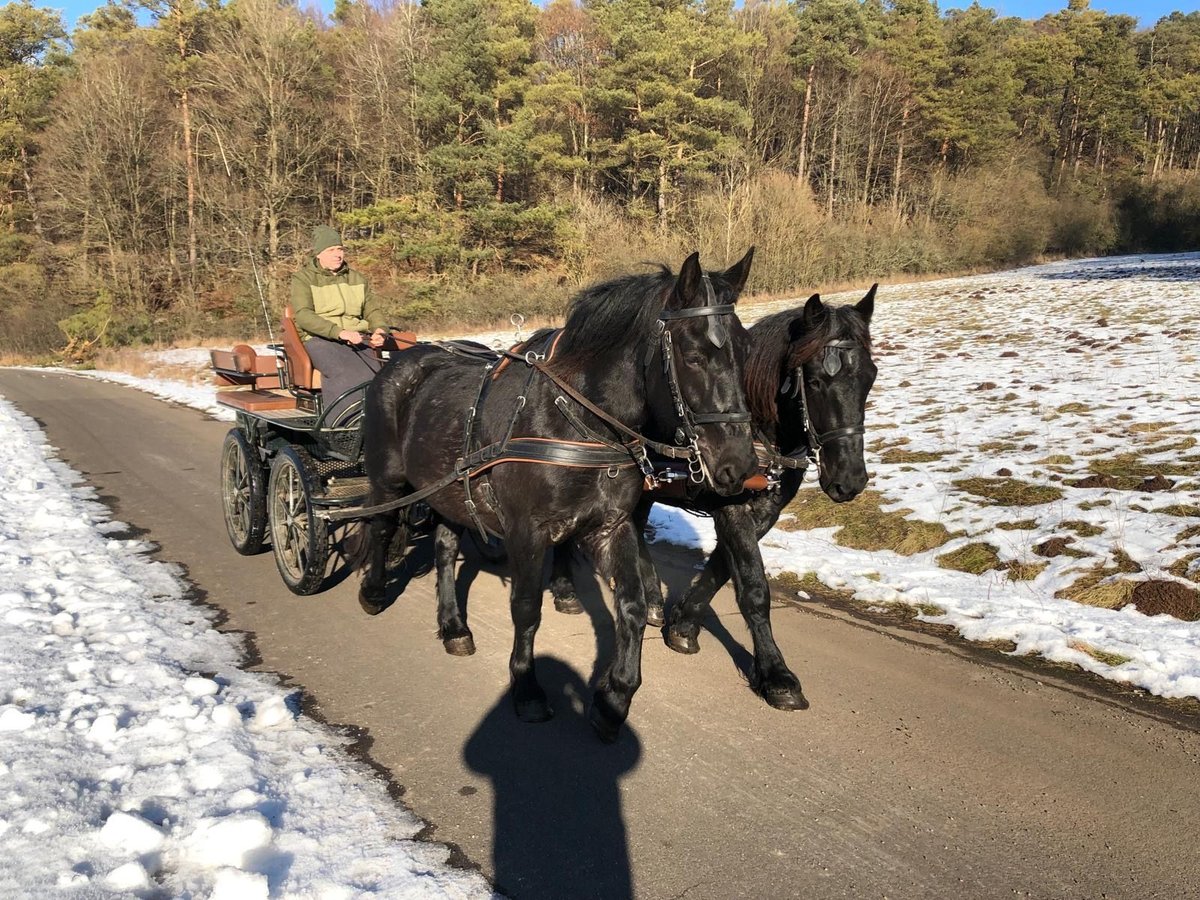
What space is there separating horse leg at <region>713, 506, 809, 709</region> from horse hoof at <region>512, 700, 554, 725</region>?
1.06 metres

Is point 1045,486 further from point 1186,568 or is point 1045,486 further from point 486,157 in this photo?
point 486,157

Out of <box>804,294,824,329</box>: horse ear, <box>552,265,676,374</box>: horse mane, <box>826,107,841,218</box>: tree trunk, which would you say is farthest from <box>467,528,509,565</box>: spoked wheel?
Answer: <box>826,107,841,218</box>: tree trunk

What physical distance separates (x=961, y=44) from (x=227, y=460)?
5614 centimetres

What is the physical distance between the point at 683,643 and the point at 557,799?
1603mm

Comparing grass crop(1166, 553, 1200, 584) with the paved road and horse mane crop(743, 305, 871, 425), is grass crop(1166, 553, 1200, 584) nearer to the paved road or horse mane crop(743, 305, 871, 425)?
the paved road

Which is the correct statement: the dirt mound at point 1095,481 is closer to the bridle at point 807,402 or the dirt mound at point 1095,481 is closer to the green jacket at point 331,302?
the bridle at point 807,402

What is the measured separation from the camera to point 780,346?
429 cm

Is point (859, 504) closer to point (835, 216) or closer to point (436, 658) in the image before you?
point (436, 658)

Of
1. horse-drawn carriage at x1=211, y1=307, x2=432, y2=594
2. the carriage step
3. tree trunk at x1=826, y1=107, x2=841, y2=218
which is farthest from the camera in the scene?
tree trunk at x1=826, y1=107, x2=841, y2=218

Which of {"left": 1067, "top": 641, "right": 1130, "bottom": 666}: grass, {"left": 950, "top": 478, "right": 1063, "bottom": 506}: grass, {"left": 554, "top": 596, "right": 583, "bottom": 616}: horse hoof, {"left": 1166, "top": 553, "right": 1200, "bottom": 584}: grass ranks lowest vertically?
{"left": 554, "top": 596, "right": 583, "bottom": 616}: horse hoof

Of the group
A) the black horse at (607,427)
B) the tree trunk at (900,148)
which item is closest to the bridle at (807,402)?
the black horse at (607,427)

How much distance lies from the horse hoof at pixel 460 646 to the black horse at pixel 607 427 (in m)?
0.02

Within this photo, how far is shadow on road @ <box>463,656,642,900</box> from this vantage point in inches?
101

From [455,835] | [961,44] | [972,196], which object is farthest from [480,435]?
[961,44]
